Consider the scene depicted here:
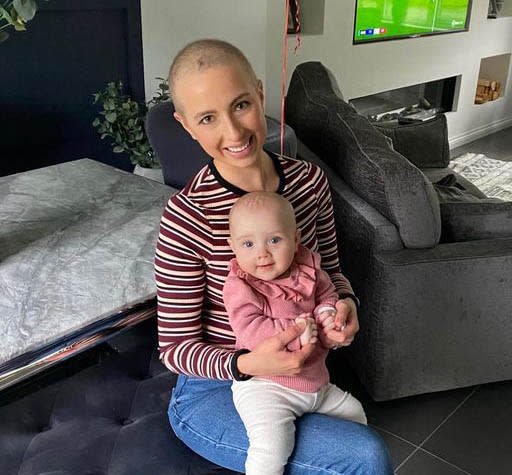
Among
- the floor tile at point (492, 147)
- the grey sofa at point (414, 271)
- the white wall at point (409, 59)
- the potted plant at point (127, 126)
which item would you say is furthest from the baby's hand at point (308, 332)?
the floor tile at point (492, 147)

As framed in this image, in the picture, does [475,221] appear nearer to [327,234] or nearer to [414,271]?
[414,271]

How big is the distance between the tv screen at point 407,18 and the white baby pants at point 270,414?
3.37 meters

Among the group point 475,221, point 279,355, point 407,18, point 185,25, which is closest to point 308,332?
point 279,355

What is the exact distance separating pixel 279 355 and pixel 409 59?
158 inches

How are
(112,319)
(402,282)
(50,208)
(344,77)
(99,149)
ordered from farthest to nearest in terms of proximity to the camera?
(344,77) → (99,149) → (402,282) → (50,208) → (112,319)

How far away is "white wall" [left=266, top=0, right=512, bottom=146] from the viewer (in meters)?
3.70

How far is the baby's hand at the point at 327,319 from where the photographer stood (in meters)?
1.06

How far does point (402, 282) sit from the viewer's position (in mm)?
1839

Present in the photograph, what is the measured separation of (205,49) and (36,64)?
1.95 meters

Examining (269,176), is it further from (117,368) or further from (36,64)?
(36,64)

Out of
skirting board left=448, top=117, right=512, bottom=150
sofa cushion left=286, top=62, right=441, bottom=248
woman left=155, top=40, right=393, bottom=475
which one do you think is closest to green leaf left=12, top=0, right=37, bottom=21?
woman left=155, top=40, right=393, bottom=475

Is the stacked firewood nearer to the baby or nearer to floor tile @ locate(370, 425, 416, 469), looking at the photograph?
floor tile @ locate(370, 425, 416, 469)

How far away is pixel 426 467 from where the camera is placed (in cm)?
180

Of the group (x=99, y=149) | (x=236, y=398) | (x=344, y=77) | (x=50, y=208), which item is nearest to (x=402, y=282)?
(x=236, y=398)
